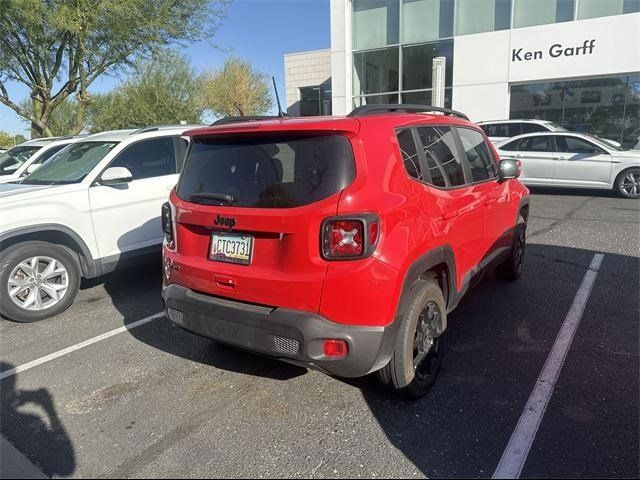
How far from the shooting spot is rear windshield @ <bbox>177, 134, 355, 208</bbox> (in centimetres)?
253

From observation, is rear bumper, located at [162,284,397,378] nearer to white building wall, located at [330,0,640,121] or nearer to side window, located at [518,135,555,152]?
side window, located at [518,135,555,152]

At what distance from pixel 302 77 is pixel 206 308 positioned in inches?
1025

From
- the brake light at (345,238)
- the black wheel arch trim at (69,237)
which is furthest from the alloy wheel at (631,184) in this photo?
the black wheel arch trim at (69,237)

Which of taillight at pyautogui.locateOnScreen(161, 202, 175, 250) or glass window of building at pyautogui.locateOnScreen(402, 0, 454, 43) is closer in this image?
taillight at pyautogui.locateOnScreen(161, 202, 175, 250)

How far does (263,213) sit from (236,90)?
102 ft

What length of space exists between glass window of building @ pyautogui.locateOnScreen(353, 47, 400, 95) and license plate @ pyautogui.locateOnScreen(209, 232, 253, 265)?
16.6 metres

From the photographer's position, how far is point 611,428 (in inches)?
101

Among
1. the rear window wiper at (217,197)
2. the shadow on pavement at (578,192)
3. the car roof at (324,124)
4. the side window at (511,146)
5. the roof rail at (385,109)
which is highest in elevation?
the roof rail at (385,109)

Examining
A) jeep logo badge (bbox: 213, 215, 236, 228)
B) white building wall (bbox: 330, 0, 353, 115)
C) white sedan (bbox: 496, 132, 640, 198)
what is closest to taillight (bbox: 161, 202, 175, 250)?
jeep logo badge (bbox: 213, 215, 236, 228)

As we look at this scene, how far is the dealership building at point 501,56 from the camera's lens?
1441 centimetres

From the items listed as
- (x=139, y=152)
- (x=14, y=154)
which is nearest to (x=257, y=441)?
Answer: (x=139, y=152)

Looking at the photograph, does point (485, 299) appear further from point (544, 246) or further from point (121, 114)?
point (121, 114)

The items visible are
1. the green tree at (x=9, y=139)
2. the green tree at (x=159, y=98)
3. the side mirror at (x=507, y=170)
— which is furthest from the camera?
the green tree at (x=9, y=139)

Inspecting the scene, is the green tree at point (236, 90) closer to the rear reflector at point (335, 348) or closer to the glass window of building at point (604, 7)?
the glass window of building at point (604, 7)
